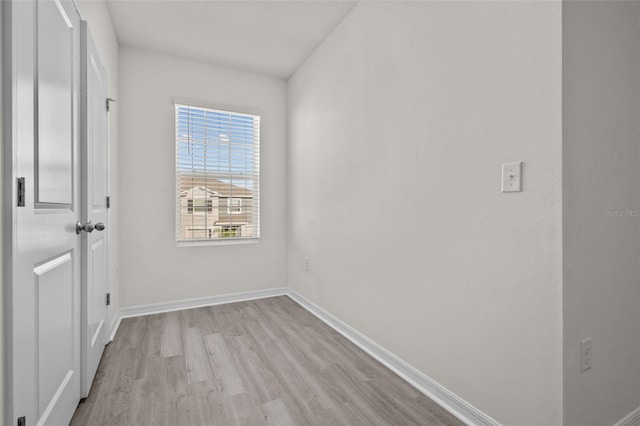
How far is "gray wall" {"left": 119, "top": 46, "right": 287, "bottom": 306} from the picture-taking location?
3016 millimetres

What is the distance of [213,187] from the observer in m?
3.42

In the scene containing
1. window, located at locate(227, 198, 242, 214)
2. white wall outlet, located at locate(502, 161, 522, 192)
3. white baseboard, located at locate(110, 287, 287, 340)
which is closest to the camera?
white wall outlet, located at locate(502, 161, 522, 192)

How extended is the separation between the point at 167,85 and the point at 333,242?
2.29 meters

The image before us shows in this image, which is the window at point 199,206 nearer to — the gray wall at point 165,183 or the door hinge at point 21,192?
the gray wall at point 165,183

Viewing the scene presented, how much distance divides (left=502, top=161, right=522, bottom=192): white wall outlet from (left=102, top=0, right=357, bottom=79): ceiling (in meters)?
1.85

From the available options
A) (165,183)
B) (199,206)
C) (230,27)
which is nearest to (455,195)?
(230,27)

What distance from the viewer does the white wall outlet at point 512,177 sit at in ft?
4.25

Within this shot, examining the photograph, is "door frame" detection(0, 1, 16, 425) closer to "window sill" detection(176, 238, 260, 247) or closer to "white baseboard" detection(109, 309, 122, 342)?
"white baseboard" detection(109, 309, 122, 342)

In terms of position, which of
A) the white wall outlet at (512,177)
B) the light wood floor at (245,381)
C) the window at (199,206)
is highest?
the white wall outlet at (512,177)

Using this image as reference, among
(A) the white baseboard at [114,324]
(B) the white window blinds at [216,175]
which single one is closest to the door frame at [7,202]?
(A) the white baseboard at [114,324]
